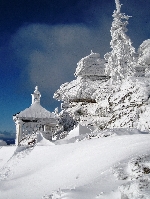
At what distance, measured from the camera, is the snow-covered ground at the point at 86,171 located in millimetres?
6305

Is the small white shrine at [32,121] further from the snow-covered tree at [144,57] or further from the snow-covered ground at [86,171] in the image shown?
the snow-covered tree at [144,57]

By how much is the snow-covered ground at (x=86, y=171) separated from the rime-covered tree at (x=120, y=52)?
1983 centimetres

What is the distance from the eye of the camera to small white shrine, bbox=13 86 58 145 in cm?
2237

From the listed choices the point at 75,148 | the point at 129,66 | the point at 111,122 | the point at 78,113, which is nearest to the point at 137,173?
the point at 75,148

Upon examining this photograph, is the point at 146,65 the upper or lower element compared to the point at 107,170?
upper

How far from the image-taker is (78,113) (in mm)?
29234

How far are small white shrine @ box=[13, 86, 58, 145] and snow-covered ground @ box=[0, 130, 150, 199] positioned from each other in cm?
832

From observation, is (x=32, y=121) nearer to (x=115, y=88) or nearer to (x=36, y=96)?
(x=36, y=96)

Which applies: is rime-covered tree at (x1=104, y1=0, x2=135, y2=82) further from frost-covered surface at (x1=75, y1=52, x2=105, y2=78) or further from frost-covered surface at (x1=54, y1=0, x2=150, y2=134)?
frost-covered surface at (x1=75, y1=52, x2=105, y2=78)

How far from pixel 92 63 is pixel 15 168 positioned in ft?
88.0

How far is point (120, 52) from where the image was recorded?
32.0 m

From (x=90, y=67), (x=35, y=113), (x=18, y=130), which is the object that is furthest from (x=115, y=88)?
(x=90, y=67)

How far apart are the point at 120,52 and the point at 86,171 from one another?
25.2m

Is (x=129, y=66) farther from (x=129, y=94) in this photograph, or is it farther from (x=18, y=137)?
(x=18, y=137)
